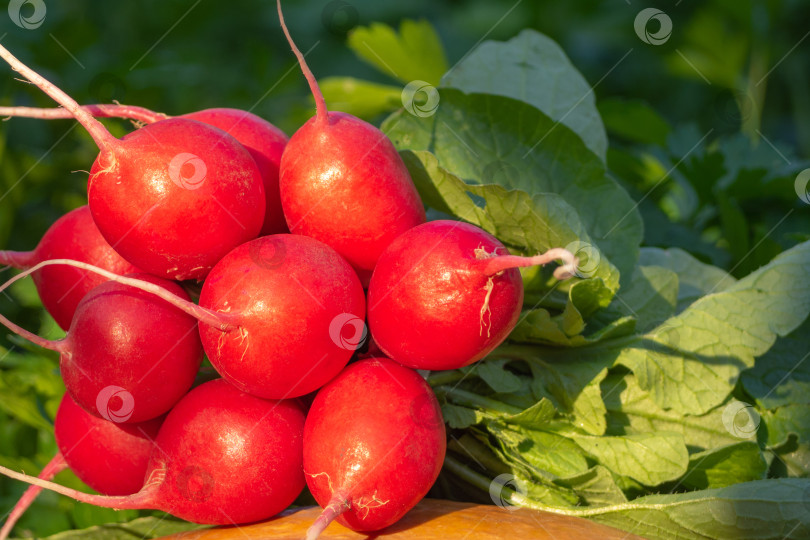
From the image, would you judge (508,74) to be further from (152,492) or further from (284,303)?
(152,492)

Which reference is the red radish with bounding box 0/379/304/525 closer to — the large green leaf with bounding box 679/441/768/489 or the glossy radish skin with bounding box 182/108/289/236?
the glossy radish skin with bounding box 182/108/289/236

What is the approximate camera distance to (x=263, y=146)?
3.00 ft

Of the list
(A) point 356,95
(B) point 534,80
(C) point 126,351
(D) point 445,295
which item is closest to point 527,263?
(D) point 445,295

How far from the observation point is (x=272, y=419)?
0.81 m

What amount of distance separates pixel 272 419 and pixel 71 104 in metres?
0.38

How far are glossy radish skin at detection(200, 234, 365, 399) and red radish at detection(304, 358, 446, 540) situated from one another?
0.13ft

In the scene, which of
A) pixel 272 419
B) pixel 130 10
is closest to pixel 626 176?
pixel 272 419

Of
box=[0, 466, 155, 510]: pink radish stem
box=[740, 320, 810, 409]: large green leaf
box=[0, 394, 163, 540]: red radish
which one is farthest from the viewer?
box=[740, 320, 810, 409]: large green leaf

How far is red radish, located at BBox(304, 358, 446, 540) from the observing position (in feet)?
2.46

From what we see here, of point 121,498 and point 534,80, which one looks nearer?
point 121,498

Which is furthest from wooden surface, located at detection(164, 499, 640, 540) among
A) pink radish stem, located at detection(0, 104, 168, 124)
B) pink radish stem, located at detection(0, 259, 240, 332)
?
A: pink radish stem, located at detection(0, 104, 168, 124)

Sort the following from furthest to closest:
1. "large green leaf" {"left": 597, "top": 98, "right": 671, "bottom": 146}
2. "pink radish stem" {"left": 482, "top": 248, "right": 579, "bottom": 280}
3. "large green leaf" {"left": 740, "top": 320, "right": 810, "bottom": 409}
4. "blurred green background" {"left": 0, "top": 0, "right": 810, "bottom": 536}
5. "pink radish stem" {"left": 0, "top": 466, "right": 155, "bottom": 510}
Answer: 1. "large green leaf" {"left": 597, "top": 98, "right": 671, "bottom": 146}
2. "blurred green background" {"left": 0, "top": 0, "right": 810, "bottom": 536}
3. "large green leaf" {"left": 740, "top": 320, "right": 810, "bottom": 409}
4. "pink radish stem" {"left": 0, "top": 466, "right": 155, "bottom": 510}
5. "pink radish stem" {"left": 482, "top": 248, "right": 579, "bottom": 280}

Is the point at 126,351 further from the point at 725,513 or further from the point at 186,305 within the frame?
the point at 725,513

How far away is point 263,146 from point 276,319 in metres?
0.27
